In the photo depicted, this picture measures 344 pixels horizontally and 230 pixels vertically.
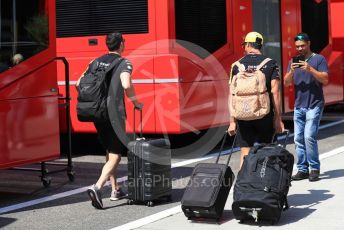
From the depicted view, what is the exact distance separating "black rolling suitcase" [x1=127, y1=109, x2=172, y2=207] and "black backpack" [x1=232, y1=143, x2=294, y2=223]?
123 centimetres

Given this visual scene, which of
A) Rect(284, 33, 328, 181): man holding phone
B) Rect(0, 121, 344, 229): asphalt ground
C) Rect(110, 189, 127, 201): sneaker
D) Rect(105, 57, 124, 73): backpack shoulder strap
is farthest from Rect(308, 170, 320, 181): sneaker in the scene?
Rect(105, 57, 124, 73): backpack shoulder strap

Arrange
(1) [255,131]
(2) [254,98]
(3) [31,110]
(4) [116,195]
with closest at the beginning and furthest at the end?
(2) [254,98]
(1) [255,131]
(4) [116,195]
(3) [31,110]

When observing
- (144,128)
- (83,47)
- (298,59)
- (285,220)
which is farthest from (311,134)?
(83,47)

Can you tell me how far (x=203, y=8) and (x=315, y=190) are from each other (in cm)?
433

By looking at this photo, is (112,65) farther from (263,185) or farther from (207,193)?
(263,185)

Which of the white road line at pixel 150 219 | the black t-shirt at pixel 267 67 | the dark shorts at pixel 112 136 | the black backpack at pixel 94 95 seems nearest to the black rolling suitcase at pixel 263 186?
the black t-shirt at pixel 267 67

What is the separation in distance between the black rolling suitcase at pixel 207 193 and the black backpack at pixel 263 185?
16cm

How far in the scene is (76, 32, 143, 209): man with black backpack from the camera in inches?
281

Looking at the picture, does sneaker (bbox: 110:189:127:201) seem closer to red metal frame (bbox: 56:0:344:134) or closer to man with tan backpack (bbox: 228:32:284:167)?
man with tan backpack (bbox: 228:32:284:167)

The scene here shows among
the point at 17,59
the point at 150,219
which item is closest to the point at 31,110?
the point at 17,59

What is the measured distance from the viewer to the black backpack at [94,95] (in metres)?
7.14

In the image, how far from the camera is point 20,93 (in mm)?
7711

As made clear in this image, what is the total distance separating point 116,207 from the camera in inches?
290

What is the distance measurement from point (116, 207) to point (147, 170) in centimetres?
56
